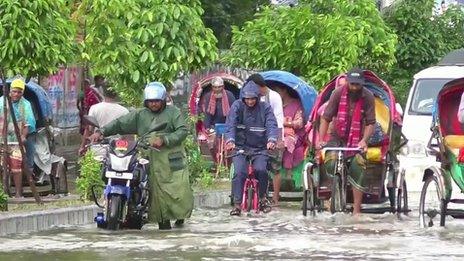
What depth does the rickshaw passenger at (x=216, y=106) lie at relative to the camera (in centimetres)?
2306

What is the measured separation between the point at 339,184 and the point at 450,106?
1.54 m

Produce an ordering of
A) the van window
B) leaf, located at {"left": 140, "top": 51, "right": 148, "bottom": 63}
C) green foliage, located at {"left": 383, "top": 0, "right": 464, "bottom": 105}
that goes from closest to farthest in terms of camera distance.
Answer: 1. leaf, located at {"left": 140, "top": 51, "right": 148, "bottom": 63}
2. the van window
3. green foliage, located at {"left": 383, "top": 0, "right": 464, "bottom": 105}

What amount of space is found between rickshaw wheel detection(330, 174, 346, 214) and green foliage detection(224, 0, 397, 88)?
26.0 feet

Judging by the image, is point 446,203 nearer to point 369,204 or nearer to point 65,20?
point 369,204

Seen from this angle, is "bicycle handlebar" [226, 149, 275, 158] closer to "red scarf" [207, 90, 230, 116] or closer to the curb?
the curb

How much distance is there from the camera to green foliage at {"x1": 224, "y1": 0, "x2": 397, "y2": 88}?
2453 cm

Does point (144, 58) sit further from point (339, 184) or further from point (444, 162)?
point (444, 162)

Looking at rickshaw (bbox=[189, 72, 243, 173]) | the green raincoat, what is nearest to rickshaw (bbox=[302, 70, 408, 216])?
the green raincoat

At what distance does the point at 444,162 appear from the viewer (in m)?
15.2

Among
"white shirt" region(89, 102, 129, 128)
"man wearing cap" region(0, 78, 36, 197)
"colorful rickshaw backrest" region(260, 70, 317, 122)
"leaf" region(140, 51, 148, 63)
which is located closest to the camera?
"man wearing cap" region(0, 78, 36, 197)

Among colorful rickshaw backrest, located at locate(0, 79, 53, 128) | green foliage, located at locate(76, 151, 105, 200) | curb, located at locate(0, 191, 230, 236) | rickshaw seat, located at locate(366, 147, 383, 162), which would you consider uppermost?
colorful rickshaw backrest, located at locate(0, 79, 53, 128)

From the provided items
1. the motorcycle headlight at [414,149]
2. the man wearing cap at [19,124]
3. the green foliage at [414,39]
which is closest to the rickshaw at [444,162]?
the motorcycle headlight at [414,149]

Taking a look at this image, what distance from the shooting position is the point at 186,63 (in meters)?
20.2

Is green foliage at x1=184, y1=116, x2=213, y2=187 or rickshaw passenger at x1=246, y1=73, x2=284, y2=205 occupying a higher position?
rickshaw passenger at x1=246, y1=73, x2=284, y2=205
